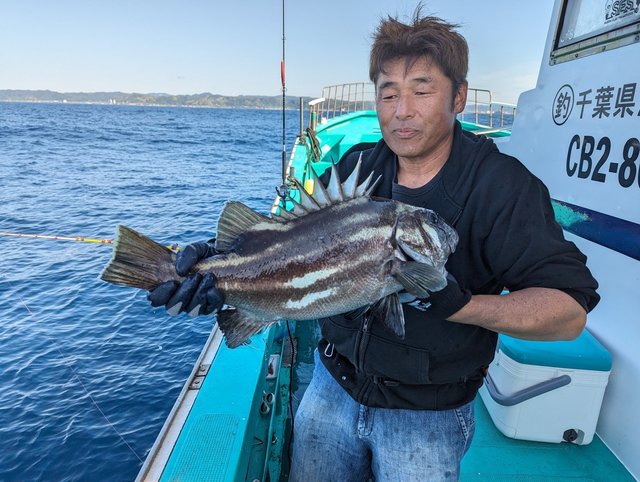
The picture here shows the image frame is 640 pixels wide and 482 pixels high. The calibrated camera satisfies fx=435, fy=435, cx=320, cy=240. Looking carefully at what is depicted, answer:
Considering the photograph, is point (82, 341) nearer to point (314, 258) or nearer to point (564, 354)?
Result: point (314, 258)

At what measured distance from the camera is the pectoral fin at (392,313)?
231 cm

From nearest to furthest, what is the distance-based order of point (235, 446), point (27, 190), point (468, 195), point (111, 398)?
point (468, 195), point (235, 446), point (111, 398), point (27, 190)

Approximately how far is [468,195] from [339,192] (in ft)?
2.44

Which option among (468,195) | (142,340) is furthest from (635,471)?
(142,340)

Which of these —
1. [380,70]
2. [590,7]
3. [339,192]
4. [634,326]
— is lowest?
[634,326]

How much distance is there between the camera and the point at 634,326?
347 centimetres

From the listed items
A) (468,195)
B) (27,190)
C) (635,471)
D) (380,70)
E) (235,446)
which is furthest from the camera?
(27,190)

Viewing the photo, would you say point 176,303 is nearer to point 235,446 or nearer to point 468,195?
point 235,446

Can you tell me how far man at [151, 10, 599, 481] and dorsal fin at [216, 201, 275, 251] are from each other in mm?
128

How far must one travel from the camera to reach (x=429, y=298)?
2.22 m

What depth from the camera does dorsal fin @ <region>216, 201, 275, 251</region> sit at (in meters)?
2.72

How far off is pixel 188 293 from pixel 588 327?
365 cm

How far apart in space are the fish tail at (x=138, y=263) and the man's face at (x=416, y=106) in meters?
1.57

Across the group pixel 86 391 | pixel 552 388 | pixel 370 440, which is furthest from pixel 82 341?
pixel 552 388
